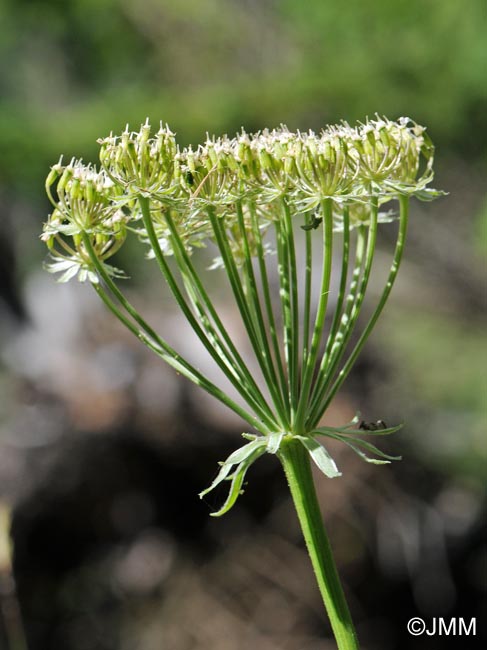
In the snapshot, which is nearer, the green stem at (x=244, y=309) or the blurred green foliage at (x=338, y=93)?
the green stem at (x=244, y=309)

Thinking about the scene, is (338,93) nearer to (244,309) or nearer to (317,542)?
(244,309)

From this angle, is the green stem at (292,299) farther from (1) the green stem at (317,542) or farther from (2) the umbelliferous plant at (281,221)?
(1) the green stem at (317,542)

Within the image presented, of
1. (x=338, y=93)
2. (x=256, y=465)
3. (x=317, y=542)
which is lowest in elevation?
(x=256, y=465)

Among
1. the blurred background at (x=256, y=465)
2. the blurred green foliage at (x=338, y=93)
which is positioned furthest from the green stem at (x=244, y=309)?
the blurred green foliage at (x=338, y=93)

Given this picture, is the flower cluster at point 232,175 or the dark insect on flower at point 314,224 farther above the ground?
the flower cluster at point 232,175

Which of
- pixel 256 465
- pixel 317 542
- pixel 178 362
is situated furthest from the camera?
pixel 256 465

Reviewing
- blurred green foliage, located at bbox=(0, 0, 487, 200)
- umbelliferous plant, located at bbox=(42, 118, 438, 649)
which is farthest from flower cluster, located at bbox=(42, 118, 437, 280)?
blurred green foliage, located at bbox=(0, 0, 487, 200)

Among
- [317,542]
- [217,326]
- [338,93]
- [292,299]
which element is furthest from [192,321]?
[338,93]
